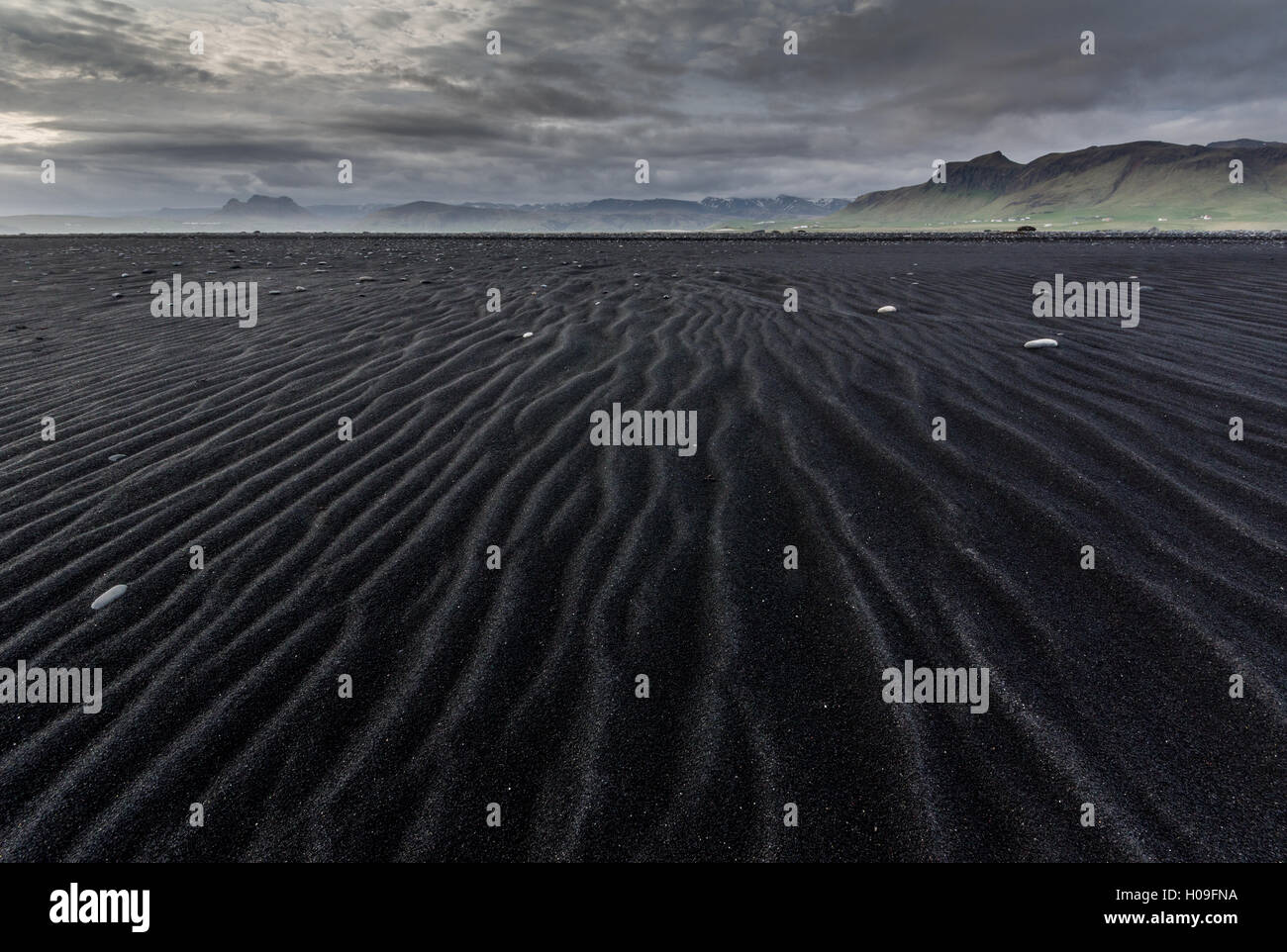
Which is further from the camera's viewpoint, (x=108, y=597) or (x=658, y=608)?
(x=108, y=597)

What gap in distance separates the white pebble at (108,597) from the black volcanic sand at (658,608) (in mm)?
50

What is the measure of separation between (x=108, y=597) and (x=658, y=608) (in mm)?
2474

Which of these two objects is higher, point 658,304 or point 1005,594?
point 658,304

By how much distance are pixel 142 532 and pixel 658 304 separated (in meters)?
6.48

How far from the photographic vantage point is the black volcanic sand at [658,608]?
5.83ft

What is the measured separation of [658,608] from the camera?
259 cm

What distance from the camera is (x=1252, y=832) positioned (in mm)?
1636

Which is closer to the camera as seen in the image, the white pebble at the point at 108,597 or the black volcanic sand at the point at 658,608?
the black volcanic sand at the point at 658,608

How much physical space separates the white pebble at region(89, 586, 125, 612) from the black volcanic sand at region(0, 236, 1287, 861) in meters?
0.05

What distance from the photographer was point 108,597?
273 centimetres

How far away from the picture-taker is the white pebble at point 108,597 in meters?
2.71
